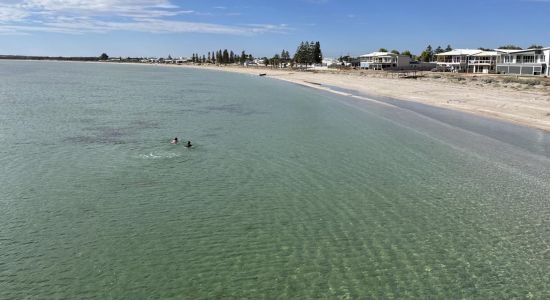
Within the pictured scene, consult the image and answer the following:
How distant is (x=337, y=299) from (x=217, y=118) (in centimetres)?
3344

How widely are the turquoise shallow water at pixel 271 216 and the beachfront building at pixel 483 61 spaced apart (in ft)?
309

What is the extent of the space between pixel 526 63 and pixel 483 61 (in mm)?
28108

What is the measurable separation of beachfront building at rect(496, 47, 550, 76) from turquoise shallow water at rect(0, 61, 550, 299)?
68587 millimetres

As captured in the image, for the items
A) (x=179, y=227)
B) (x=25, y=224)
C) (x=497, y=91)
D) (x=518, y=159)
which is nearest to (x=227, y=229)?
(x=179, y=227)

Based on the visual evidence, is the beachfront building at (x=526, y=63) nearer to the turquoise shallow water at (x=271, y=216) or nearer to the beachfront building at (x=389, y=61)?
the beachfront building at (x=389, y=61)

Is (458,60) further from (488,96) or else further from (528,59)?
(488,96)

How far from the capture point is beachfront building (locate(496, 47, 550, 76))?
89375 millimetres

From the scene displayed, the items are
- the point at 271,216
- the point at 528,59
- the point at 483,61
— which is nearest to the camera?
the point at 271,216

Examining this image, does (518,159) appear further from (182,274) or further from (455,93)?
(455,93)

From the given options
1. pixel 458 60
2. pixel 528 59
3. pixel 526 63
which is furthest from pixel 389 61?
pixel 526 63

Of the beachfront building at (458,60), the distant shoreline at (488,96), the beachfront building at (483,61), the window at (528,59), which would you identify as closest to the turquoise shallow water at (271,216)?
the distant shoreline at (488,96)

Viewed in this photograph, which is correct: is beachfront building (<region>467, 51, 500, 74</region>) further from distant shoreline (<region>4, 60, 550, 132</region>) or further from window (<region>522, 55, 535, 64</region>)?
distant shoreline (<region>4, 60, 550, 132</region>)

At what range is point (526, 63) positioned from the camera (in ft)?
310

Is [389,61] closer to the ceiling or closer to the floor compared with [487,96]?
closer to the ceiling
